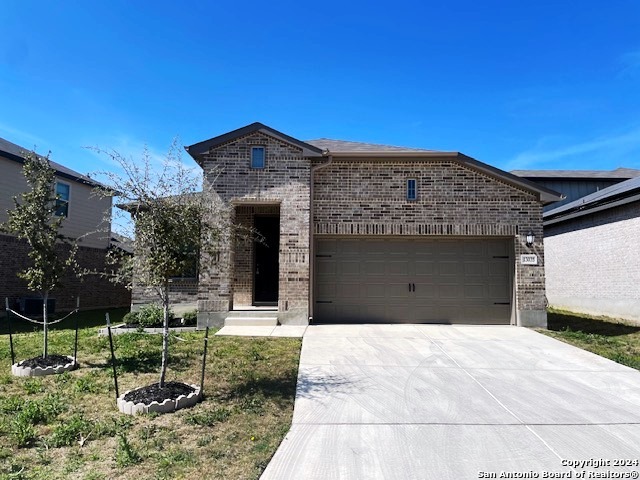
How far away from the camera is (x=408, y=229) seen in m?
11.0

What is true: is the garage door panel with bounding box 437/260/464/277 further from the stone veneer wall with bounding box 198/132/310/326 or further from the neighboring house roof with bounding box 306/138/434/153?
the stone veneer wall with bounding box 198/132/310/326

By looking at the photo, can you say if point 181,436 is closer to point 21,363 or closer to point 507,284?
point 21,363

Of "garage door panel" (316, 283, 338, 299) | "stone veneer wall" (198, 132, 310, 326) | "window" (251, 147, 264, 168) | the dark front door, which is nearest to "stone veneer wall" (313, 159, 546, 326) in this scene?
"stone veneer wall" (198, 132, 310, 326)

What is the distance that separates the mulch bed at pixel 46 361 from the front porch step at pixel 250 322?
3826mm

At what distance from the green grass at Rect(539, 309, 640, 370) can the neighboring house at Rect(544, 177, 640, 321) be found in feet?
2.81

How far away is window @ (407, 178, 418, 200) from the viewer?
11117mm

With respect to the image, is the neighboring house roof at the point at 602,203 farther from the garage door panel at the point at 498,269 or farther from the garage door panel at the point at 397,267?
the garage door panel at the point at 397,267

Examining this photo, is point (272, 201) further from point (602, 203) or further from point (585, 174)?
point (585, 174)

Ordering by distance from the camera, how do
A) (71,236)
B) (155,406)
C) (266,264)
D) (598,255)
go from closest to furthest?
(155,406) → (266,264) → (598,255) → (71,236)

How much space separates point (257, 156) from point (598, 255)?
1170 cm

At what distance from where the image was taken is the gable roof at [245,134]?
10.6 metres

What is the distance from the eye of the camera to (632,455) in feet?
12.6

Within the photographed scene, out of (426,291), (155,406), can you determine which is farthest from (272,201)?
(155,406)


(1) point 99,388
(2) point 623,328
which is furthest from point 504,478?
(2) point 623,328
